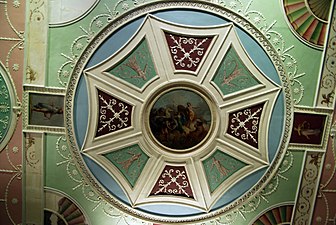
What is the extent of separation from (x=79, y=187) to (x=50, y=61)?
7.61ft

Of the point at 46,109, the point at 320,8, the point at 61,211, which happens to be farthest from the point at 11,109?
the point at 320,8

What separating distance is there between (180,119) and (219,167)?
3.81 ft

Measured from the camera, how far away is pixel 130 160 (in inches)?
310

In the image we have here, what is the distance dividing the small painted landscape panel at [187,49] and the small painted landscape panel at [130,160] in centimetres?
170

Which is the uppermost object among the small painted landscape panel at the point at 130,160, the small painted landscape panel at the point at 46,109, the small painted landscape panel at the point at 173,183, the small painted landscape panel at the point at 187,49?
the small painted landscape panel at the point at 187,49

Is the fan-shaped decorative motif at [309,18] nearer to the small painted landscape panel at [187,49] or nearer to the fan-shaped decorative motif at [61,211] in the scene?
the small painted landscape panel at [187,49]

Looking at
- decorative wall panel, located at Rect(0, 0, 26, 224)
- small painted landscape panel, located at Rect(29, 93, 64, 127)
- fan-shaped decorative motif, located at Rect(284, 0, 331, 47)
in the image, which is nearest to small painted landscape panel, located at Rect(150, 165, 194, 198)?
small painted landscape panel, located at Rect(29, 93, 64, 127)

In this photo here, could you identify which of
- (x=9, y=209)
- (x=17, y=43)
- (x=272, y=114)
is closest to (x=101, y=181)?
(x=9, y=209)

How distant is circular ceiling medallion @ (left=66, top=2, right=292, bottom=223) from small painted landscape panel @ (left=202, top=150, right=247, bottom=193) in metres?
0.02

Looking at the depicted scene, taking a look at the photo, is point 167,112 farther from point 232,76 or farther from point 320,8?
point 320,8

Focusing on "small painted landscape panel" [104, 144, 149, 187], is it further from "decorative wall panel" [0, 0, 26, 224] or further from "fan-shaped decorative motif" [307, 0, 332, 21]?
"fan-shaped decorative motif" [307, 0, 332, 21]

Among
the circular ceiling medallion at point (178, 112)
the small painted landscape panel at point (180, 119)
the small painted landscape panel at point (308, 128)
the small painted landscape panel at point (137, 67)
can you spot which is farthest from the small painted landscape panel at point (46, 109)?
the small painted landscape panel at point (308, 128)

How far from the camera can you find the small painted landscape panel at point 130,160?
25.7 feet

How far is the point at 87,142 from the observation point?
305 inches
